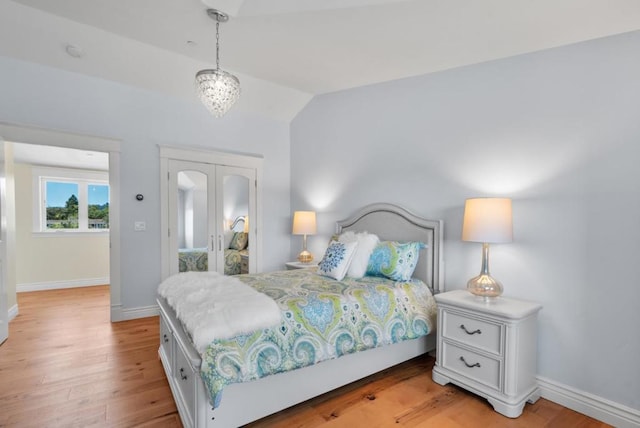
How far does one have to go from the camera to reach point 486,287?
2230 mm

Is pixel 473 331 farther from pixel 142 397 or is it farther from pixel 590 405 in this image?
pixel 142 397

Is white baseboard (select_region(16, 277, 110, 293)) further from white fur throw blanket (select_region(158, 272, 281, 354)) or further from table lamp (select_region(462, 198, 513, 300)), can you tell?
table lamp (select_region(462, 198, 513, 300))

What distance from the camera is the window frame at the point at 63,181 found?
17.7 feet

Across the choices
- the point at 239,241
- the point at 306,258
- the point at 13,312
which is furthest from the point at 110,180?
the point at 306,258

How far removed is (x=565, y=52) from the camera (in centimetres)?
216

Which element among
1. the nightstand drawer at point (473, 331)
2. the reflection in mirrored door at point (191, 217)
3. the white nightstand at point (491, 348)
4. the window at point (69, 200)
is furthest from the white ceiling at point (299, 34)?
the window at point (69, 200)

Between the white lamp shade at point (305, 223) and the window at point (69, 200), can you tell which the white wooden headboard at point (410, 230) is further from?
the window at point (69, 200)

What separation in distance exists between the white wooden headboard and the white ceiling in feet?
4.51

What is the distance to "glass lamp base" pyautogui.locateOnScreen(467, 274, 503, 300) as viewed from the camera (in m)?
2.21

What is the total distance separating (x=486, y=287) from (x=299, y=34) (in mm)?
2473

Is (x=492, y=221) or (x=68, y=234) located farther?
(x=68, y=234)

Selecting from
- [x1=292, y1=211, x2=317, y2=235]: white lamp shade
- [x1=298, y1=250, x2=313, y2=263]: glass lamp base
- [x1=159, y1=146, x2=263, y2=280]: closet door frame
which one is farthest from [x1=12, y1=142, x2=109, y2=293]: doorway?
[x1=298, y1=250, x2=313, y2=263]: glass lamp base

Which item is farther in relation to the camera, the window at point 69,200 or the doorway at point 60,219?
the window at point 69,200

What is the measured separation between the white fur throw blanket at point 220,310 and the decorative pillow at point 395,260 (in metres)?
1.20
